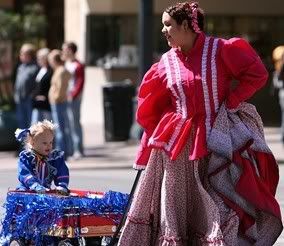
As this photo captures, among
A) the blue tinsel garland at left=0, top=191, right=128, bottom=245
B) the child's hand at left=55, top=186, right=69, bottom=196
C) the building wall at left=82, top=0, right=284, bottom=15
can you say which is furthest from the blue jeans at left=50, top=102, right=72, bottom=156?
the blue tinsel garland at left=0, top=191, right=128, bottom=245

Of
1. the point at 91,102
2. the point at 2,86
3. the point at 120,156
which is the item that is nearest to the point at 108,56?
the point at 91,102

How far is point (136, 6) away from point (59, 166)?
15569 millimetres

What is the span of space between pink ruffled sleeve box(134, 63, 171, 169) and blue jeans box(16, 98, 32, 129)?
32.6ft

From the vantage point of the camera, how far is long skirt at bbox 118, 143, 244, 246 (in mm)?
7098

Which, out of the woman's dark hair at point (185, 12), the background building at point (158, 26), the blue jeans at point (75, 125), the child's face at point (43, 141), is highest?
the woman's dark hair at point (185, 12)

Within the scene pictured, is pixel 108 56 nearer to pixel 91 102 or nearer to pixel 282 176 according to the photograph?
pixel 91 102

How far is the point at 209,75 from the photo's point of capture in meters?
7.19

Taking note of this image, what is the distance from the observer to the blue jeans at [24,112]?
1723cm

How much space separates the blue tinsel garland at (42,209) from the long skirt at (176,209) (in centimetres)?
66

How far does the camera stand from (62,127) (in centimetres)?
1662

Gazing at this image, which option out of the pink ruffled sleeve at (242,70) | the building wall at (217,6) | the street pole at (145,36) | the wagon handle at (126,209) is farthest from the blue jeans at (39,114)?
the pink ruffled sleeve at (242,70)

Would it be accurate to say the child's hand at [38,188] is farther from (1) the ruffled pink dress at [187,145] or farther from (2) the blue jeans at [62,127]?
(2) the blue jeans at [62,127]

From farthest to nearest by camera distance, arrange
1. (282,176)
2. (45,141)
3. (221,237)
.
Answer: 1. (282,176)
2. (45,141)
3. (221,237)

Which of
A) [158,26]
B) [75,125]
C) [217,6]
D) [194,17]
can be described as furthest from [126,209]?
[217,6]
